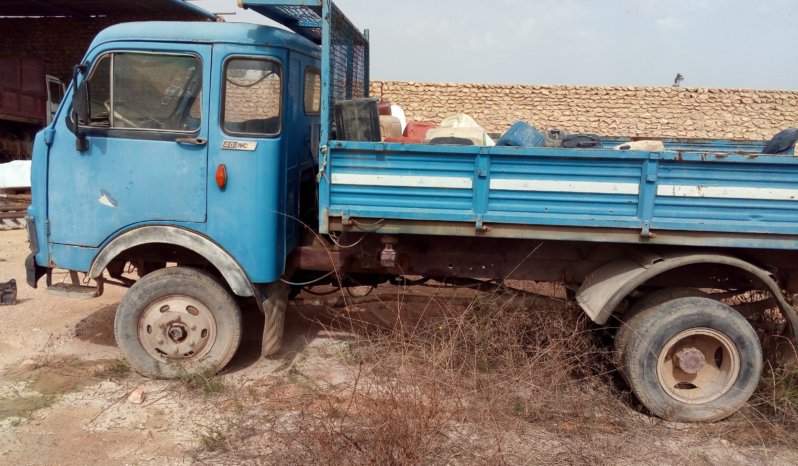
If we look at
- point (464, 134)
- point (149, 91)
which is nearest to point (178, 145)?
point (149, 91)

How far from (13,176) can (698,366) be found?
1143 centimetres

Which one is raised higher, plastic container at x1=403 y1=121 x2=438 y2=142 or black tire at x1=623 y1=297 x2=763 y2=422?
plastic container at x1=403 y1=121 x2=438 y2=142

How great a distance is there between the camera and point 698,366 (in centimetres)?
362

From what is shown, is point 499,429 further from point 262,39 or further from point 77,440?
point 262,39

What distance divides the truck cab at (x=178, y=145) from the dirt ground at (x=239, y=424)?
2.53ft

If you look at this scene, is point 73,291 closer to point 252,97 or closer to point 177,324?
point 177,324

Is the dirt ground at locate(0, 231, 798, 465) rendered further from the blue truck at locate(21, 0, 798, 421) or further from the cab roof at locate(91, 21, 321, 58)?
the cab roof at locate(91, 21, 321, 58)

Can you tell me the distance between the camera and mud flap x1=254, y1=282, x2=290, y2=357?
3.96 meters

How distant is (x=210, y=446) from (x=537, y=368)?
200 cm

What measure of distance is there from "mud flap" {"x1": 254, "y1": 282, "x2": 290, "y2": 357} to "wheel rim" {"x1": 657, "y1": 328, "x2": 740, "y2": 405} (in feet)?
8.14

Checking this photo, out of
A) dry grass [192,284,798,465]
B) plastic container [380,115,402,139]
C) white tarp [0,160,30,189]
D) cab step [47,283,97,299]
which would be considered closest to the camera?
dry grass [192,284,798,465]

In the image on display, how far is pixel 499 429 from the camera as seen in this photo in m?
3.13

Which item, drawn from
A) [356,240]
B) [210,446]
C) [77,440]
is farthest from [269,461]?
[356,240]

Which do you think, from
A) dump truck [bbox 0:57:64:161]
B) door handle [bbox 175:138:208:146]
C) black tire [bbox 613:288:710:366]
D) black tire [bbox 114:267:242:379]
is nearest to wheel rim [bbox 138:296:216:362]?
black tire [bbox 114:267:242:379]
